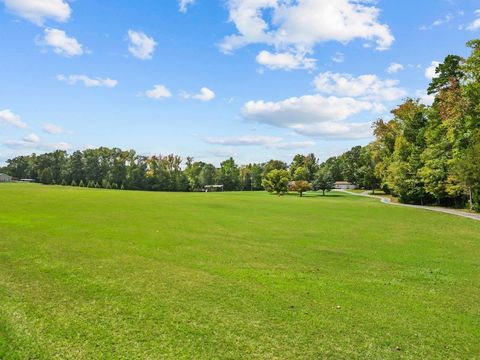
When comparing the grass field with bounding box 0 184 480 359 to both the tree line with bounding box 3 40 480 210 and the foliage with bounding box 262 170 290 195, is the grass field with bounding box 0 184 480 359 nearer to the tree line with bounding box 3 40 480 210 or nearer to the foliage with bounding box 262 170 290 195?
the tree line with bounding box 3 40 480 210

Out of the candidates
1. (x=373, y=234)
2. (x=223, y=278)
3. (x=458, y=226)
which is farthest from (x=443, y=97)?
(x=223, y=278)

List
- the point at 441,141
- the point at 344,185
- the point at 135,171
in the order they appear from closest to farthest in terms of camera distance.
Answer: the point at 441,141 < the point at 135,171 < the point at 344,185

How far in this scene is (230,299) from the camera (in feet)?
28.4

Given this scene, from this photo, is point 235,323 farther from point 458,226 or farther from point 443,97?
point 443,97

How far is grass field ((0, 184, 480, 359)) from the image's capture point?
6.24 meters

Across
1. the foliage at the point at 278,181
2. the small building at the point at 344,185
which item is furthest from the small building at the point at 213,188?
the foliage at the point at 278,181

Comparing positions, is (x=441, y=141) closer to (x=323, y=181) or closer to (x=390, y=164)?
(x=390, y=164)

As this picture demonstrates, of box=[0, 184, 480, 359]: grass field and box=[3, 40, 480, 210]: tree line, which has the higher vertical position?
box=[3, 40, 480, 210]: tree line

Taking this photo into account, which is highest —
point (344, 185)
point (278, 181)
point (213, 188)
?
point (278, 181)

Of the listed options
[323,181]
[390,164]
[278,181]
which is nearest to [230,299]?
[390,164]

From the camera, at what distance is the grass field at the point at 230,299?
246 inches

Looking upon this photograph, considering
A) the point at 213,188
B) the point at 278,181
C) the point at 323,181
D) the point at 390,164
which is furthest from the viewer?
the point at 213,188

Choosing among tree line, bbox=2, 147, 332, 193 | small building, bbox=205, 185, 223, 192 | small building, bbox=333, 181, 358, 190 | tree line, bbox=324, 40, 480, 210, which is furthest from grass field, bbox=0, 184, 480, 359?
small building, bbox=333, 181, 358, 190

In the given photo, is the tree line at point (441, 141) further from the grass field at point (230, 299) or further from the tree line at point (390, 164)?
the grass field at point (230, 299)
